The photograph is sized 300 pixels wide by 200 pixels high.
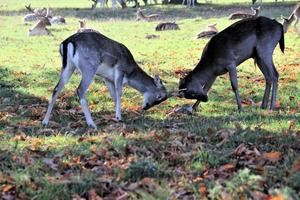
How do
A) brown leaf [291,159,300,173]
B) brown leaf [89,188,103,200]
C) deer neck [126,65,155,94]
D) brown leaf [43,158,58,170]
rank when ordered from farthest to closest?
deer neck [126,65,155,94]
brown leaf [43,158,58,170]
brown leaf [291,159,300,173]
brown leaf [89,188,103,200]

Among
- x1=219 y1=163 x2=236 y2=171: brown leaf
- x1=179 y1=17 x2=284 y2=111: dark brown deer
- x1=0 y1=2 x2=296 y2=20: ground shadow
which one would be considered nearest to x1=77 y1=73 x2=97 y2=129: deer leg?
x1=179 y1=17 x2=284 y2=111: dark brown deer

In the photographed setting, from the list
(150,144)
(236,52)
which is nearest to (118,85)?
(236,52)

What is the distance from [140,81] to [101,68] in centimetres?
88

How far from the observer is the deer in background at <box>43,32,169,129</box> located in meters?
8.91

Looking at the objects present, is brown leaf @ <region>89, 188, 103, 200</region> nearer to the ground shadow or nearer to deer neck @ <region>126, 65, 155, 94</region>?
deer neck @ <region>126, 65, 155, 94</region>

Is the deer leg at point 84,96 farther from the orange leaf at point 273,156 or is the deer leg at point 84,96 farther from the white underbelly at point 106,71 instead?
the orange leaf at point 273,156

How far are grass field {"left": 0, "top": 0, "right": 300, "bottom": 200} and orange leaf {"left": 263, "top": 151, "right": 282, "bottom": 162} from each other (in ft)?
0.03

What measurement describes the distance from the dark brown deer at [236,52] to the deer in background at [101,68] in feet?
2.06

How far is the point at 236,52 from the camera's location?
998 cm

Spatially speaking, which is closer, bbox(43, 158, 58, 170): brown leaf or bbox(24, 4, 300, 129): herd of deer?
bbox(43, 158, 58, 170): brown leaf

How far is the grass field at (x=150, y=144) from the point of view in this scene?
5207 millimetres

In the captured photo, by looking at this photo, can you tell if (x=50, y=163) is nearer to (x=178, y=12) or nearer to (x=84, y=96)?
(x=84, y=96)

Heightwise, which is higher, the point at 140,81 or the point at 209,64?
the point at 209,64

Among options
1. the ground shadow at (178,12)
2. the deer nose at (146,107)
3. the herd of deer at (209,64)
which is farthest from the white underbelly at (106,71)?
the ground shadow at (178,12)
